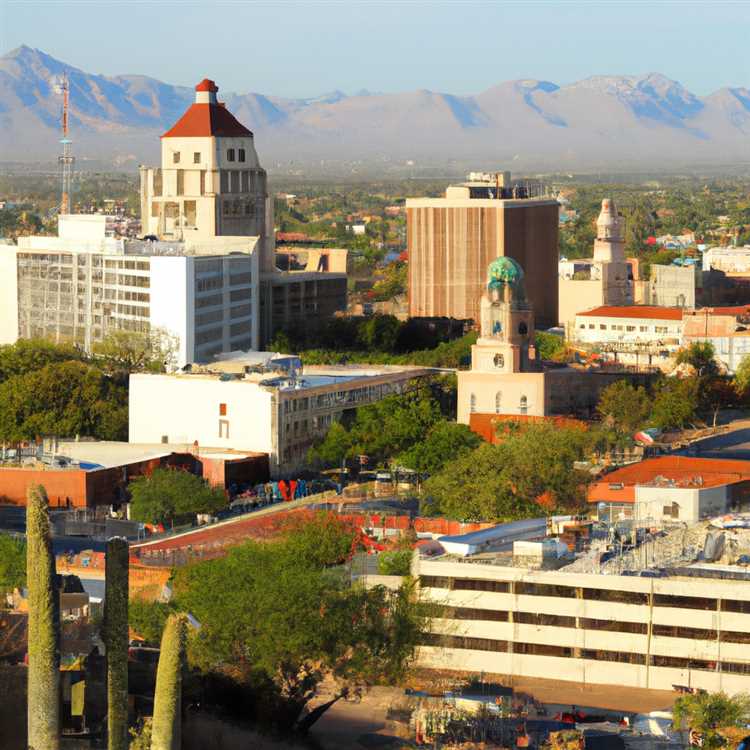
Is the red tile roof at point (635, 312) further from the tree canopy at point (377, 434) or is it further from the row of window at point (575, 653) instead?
the row of window at point (575, 653)

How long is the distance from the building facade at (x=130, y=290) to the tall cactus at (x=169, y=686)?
54.4 meters

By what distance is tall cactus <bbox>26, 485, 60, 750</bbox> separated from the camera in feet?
128

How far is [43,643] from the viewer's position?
39.4m

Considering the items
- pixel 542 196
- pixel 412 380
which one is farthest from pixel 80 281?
pixel 542 196

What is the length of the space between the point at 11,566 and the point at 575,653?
1291cm

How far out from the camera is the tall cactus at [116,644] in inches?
1563

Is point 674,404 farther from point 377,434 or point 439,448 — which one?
point 439,448

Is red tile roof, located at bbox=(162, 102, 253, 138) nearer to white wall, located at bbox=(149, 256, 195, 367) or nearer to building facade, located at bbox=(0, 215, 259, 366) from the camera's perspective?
building facade, located at bbox=(0, 215, 259, 366)

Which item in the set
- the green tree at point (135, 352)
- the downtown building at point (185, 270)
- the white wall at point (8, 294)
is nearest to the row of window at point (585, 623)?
the green tree at point (135, 352)

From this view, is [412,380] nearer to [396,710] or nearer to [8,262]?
[8,262]

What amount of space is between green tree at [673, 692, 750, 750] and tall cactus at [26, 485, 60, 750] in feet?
39.4

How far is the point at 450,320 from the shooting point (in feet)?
369

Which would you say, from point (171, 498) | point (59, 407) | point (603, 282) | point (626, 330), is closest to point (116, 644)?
point (171, 498)

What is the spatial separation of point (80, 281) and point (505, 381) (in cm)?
2559
